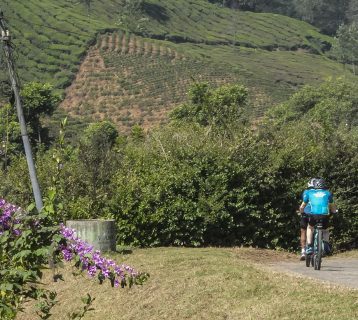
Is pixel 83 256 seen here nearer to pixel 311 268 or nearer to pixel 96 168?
pixel 311 268

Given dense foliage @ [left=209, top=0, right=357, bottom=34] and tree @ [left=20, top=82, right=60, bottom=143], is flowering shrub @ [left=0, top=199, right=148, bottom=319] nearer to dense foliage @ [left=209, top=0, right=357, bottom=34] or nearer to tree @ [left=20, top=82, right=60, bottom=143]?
tree @ [left=20, top=82, right=60, bottom=143]

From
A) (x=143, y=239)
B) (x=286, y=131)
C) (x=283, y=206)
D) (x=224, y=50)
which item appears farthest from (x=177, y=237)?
(x=224, y=50)

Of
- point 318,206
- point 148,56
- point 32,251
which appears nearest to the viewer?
point 32,251

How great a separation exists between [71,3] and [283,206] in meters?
137

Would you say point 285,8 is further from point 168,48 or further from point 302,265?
point 302,265

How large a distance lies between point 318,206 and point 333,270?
1.16 meters

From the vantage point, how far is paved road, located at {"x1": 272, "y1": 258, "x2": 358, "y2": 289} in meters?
10.2

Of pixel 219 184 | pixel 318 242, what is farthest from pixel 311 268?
pixel 219 184

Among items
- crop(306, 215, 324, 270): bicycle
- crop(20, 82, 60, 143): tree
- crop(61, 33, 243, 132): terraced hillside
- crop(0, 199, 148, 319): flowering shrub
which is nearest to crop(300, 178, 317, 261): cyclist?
crop(306, 215, 324, 270): bicycle

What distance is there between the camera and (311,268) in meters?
12.0

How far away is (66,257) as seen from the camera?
14.2 ft

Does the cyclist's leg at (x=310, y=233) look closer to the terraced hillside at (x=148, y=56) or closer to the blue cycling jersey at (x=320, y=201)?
the blue cycling jersey at (x=320, y=201)

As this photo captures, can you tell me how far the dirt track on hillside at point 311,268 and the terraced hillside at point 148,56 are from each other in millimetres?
76018

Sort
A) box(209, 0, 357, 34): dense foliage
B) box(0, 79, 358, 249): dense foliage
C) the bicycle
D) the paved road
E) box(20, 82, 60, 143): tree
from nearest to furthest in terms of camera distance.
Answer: the paved road, the bicycle, box(0, 79, 358, 249): dense foliage, box(20, 82, 60, 143): tree, box(209, 0, 357, 34): dense foliage
